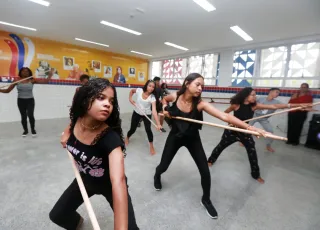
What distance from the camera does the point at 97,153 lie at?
38.5 inches

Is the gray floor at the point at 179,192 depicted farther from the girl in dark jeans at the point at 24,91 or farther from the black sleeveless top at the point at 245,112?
the black sleeveless top at the point at 245,112

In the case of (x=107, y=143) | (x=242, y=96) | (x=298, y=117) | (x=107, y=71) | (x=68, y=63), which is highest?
(x=68, y=63)

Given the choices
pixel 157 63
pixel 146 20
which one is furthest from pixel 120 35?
pixel 157 63

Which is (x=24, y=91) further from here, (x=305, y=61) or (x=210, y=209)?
(x=305, y=61)

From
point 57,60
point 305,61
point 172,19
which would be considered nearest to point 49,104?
point 57,60

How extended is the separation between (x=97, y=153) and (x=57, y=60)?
871cm

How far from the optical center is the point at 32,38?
→ 7.29 meters

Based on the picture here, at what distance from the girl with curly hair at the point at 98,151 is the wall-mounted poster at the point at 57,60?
6.59 meters

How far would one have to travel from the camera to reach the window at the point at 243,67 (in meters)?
6.94

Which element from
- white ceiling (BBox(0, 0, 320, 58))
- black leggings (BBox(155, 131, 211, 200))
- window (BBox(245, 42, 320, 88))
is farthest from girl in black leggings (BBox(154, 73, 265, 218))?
window (BBox(245, 42, 320, 88))

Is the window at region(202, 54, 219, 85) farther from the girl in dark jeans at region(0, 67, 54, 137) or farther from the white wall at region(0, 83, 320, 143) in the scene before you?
the girl in dark jeans at region(0, 67, 54, 137)

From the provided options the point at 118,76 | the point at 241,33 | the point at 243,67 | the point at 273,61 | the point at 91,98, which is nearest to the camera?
the point at 91,98

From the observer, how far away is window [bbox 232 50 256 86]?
6.94 metres

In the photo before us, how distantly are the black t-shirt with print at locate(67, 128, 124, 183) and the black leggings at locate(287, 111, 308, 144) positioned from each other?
5.13 meters
